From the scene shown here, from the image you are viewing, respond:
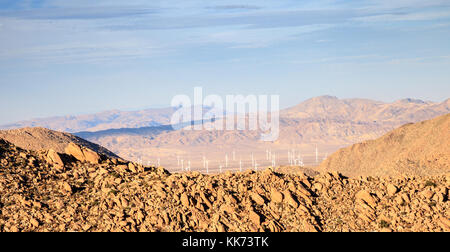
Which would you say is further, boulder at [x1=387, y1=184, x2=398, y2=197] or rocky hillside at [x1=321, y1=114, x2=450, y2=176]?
rocky hillside at [x1=321, y1=114, x2=450, y2=176]

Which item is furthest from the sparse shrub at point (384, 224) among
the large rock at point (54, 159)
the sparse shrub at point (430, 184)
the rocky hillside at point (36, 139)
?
the rocky hillside at point (36, 139)

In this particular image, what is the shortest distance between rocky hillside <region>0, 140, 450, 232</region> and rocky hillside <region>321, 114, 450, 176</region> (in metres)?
58.1

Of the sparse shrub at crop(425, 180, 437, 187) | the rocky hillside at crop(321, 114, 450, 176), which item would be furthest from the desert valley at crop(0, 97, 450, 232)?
the rocky hillside at crop(321, 114, 450, 176)

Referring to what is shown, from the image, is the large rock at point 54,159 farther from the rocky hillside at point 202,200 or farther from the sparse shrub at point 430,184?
the sparse shrub at point 430,184

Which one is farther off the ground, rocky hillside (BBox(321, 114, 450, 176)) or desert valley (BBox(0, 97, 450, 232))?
desert valley (BBox(0, 97, 450, 232))

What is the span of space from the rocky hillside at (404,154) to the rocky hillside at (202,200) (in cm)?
5806

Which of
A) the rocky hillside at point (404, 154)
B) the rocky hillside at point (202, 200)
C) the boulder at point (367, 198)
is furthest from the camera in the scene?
the rocky hillside at point (404, 154)

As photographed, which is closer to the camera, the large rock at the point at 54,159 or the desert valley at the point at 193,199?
the desert valley at the point at 193,199

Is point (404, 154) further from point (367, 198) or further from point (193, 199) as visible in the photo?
point (193, 199)

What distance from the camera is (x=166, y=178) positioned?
30.4 metres

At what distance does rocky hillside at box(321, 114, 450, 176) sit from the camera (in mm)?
88688

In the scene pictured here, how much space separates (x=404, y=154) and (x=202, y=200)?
75.8 m

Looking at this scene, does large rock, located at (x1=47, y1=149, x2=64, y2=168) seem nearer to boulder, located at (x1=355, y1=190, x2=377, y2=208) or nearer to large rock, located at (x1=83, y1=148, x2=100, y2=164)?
large rock, located at (x1=83, y1=148, x2=100, y2=164)

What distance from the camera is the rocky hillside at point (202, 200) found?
86.3 feet
